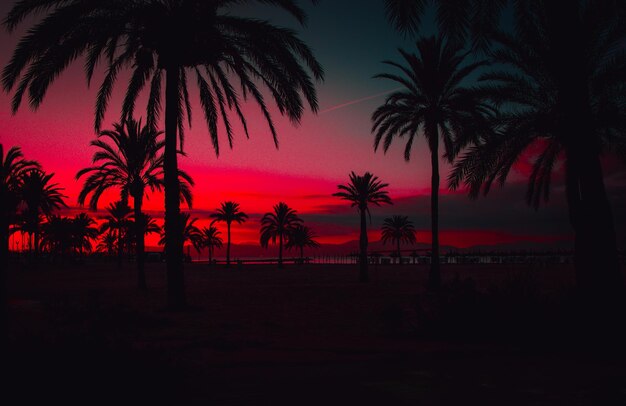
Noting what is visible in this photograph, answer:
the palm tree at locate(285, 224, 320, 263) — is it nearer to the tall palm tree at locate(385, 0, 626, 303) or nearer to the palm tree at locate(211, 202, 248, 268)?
the palm tree at locate(211, 202, 248, 268)

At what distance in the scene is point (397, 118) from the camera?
29281 millimetres

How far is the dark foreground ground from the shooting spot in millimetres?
5859

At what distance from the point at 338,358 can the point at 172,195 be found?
10.8 meters

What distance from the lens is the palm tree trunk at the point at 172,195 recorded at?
57.6ft

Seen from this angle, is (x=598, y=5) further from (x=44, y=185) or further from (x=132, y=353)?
(x=44, y=185)

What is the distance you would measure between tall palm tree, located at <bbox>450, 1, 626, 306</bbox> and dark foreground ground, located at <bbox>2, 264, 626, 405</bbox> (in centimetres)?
122

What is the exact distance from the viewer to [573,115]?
11.6 metres

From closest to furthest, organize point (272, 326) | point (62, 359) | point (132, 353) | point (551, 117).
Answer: point (62, 359) → point (132, 353) → point (272, 326) → point (551, 117)

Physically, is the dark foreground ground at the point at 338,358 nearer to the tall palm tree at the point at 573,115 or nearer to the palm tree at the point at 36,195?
the tall palm tree at the point at 573,115

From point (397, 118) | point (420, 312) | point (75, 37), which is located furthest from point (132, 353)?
point (397, 118)

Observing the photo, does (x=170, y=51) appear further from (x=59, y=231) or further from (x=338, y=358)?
(x=59, y=231)

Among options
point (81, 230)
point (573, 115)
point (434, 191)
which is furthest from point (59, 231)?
point (573, 115)

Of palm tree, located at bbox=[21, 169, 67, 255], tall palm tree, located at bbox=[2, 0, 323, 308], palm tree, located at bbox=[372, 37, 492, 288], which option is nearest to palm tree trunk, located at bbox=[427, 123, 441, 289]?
palm tree, located at bbox=[372, 37, 492, 288]

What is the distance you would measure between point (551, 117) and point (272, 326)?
12545 mm
